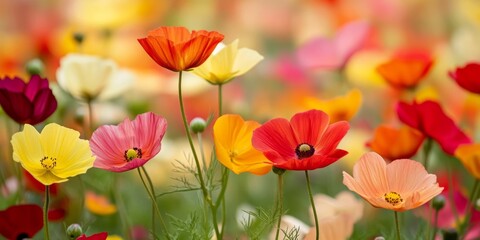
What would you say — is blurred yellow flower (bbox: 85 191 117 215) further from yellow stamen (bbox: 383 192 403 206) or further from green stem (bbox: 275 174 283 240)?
yellow stamen (bbox: 383 192 403 206)

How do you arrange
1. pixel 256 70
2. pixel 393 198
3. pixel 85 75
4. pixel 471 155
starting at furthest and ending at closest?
pixel 256 70 → pixel 85 75 → pixel 471 155 → pixel 393 198

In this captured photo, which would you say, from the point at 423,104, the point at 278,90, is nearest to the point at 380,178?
the point at 423,104

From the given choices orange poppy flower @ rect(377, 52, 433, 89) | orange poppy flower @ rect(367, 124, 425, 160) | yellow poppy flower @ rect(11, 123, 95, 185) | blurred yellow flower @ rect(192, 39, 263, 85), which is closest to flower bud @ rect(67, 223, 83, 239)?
yellow poppy flower @ rect(11, 123, 95, 185)

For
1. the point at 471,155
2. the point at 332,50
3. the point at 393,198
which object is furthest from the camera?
the point at 332,50

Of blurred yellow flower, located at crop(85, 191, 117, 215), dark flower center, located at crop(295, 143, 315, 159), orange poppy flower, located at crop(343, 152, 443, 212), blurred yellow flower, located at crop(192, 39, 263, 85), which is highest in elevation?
blurred yellow flower, located at crop(192, 39, 263, 85)

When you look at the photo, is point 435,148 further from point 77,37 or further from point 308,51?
point 77,37

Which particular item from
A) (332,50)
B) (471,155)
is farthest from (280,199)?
(332,50)

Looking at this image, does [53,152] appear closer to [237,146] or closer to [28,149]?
[28,149]

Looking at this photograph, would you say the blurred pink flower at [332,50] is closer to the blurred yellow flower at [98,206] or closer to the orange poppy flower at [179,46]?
the blurred yellow flower at [98,206]
